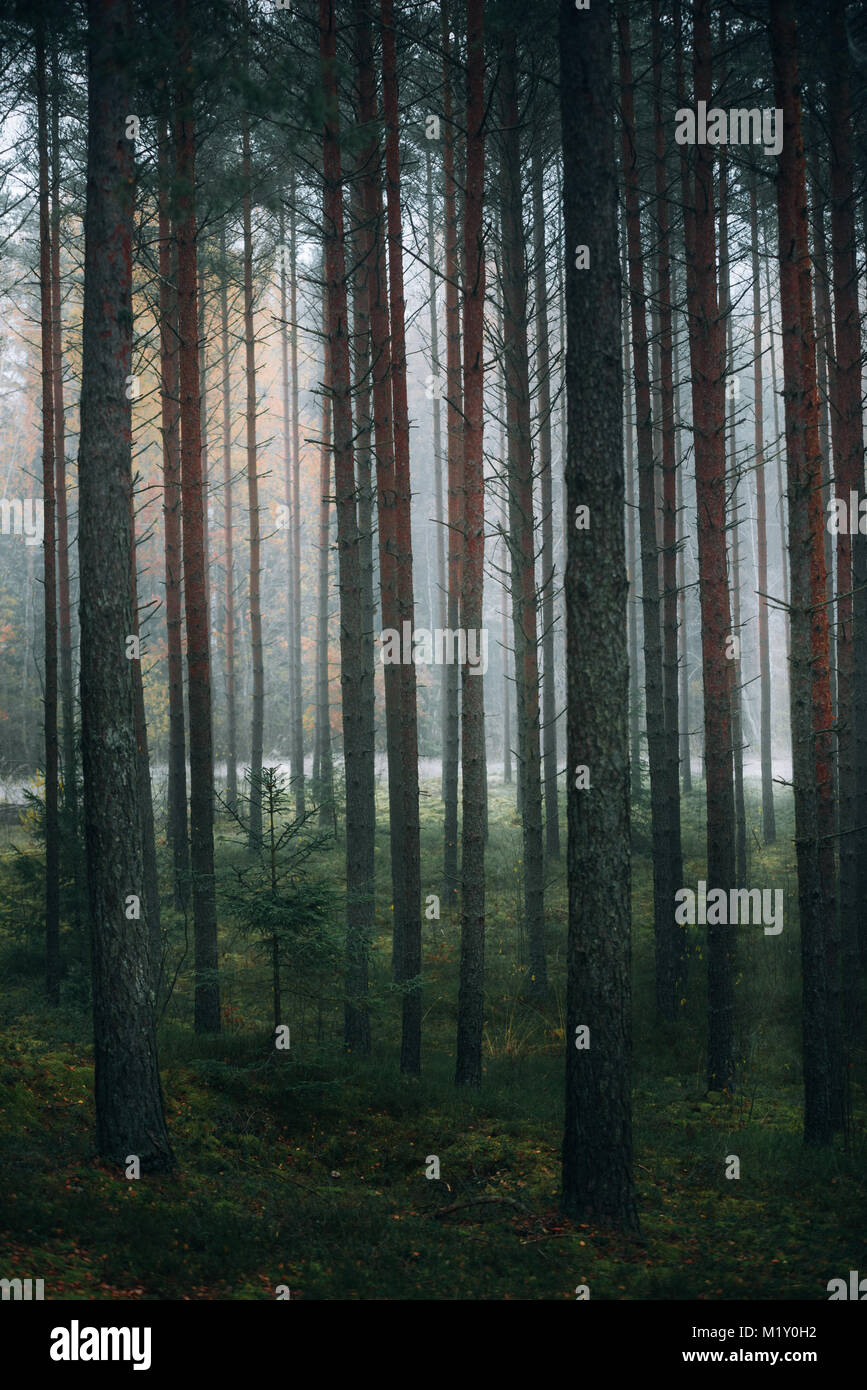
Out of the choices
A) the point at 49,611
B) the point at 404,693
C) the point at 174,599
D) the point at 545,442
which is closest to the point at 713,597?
the point at 404,693

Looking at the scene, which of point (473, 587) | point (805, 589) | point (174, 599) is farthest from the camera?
point (174, 599)

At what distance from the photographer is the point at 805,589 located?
8.66 metres

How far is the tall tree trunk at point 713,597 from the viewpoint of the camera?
1022 centimetres

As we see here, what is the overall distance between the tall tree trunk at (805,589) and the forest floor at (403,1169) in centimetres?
90

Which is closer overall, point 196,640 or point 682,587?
point 196,640

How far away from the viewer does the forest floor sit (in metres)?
5.73

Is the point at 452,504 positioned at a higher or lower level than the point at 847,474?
higher

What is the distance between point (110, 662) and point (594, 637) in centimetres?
357

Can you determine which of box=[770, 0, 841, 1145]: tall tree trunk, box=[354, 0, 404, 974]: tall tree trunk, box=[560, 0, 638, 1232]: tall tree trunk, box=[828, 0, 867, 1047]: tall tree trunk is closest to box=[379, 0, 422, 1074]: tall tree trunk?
box=[354, 0, 404, 974]: tall tree trunk

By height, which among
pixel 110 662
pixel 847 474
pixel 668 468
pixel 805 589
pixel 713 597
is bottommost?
pixel 110 662

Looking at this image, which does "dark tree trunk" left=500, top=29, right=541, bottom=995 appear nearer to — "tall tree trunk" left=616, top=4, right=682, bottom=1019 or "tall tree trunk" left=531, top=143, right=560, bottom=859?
"tall tree trunk" left=531, top=143, right=560, bottom=859

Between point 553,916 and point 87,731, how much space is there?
426 inches

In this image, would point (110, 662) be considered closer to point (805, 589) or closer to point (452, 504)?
point (805, 589)

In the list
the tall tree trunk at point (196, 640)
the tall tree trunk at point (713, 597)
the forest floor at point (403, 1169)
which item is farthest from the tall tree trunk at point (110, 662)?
the tall tree trunk at point (713, 597)
